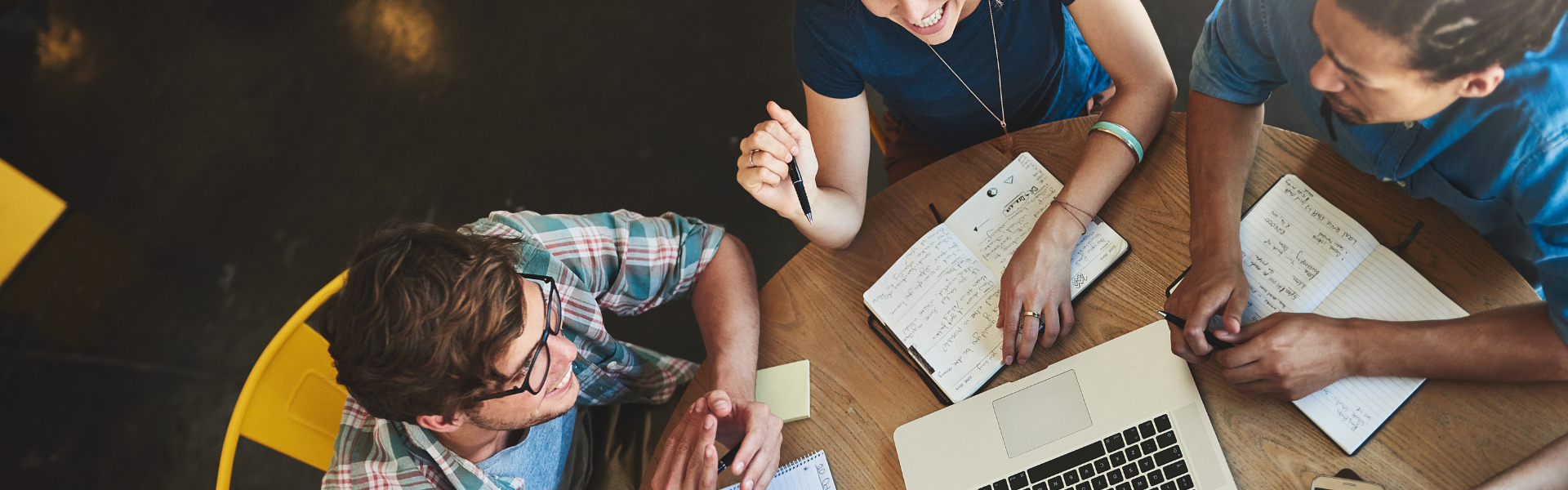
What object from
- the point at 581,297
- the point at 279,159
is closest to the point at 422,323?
the point at 581,297

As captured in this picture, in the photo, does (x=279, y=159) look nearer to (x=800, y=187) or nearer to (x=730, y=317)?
(x=730, y=317)

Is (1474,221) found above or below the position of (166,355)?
below

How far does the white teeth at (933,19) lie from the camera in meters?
1.14

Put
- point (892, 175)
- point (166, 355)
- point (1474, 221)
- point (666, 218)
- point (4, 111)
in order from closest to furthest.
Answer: point (1474, 221), point (666, 218), point (892, 175), point (166, 355), point (4, 111)


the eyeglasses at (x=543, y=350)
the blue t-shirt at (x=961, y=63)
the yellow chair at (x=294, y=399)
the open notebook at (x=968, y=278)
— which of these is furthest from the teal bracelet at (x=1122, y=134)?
the yellow chair at (x=294, y=399)

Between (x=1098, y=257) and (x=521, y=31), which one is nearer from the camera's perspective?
(x=1098, y=257)

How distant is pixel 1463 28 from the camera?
647mm

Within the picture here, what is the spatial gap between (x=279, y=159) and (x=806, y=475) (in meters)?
2.64

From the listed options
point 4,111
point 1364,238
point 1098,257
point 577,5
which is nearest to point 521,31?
point 577,5

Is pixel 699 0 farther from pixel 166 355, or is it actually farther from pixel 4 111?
pixel 4 111

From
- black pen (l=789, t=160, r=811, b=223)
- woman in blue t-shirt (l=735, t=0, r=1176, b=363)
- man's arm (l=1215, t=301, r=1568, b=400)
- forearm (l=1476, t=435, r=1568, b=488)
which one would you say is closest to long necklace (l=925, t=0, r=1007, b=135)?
woman in blue t-shirt (l=735, t=0, r=1176, b=363)

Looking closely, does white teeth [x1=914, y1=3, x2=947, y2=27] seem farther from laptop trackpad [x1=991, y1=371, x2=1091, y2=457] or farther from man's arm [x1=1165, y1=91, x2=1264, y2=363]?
laptop trackpad [x1=991, y1=371, x2=1091, y2=457]

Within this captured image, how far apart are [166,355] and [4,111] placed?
148cm

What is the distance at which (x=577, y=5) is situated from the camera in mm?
3051
